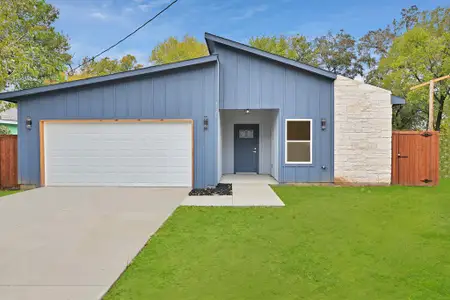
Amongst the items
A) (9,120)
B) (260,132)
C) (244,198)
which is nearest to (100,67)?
(9,120)

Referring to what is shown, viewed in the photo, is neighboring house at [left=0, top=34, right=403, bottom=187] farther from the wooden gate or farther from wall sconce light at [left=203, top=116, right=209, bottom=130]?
the wooden gate

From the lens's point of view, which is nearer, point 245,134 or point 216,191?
point 216,191

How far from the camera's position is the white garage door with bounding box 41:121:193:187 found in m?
9.84

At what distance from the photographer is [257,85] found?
1030cm

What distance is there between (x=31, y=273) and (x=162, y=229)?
206 cm

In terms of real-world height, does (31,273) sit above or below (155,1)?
below

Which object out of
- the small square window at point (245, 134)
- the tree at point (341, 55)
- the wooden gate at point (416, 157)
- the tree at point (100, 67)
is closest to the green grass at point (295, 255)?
the wooden gate at point (416, 157)

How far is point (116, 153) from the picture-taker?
9.93 metres

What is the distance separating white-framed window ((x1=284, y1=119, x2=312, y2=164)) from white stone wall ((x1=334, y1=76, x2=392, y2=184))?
2.71 ft

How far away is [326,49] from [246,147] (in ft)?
63.2

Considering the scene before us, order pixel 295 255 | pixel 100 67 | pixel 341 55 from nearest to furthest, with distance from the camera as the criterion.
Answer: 1. pixel 295 255
2. pixel 341 55
3. pixel 100 67

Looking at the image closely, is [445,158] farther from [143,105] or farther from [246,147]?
[143,105]

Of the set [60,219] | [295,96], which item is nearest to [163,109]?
[295,96]

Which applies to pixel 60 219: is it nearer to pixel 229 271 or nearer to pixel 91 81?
pixel 229 271
